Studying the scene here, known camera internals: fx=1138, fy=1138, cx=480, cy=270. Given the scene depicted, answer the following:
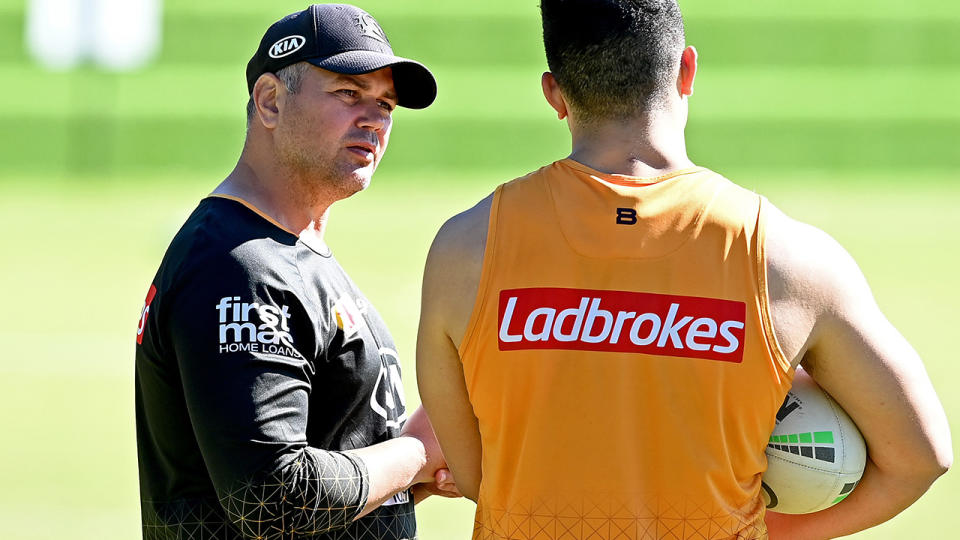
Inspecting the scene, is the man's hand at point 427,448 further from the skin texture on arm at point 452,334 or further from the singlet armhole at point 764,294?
the singlet armhole at point 764,294

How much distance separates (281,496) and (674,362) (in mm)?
832

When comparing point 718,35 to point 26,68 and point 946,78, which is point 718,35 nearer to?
point 946,78

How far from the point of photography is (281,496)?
2170 mm

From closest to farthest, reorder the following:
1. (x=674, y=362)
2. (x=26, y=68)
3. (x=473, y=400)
Answer: (x=674, y=362) → (x=473, y=400) → (x=26, y=68)

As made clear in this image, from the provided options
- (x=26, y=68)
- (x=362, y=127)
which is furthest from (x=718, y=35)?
(x=362, y=127)

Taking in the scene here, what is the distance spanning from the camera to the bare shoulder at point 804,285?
5.80 feet

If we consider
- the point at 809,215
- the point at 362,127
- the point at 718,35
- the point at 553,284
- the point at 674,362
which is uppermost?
the point at 718,35

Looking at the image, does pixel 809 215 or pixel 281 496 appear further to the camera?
pixel 809 215

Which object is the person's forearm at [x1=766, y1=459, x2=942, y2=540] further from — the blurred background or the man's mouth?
the blurred background

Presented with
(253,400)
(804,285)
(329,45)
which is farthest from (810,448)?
(329,45)

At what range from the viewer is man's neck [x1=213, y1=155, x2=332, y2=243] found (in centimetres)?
254

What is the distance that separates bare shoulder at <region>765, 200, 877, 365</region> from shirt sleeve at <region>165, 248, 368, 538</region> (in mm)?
948

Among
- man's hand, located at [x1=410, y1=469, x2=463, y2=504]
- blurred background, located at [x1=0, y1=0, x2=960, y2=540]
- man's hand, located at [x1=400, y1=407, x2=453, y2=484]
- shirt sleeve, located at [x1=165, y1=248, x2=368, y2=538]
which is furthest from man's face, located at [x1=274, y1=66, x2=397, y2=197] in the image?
blurred background, located at [x1=0, y1=0, x2=960, y2=540]

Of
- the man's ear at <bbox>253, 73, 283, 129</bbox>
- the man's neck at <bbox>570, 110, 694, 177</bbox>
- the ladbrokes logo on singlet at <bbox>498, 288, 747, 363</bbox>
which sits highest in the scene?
the man's ear at <bbox>253, 73, 283, 129</bbox>
